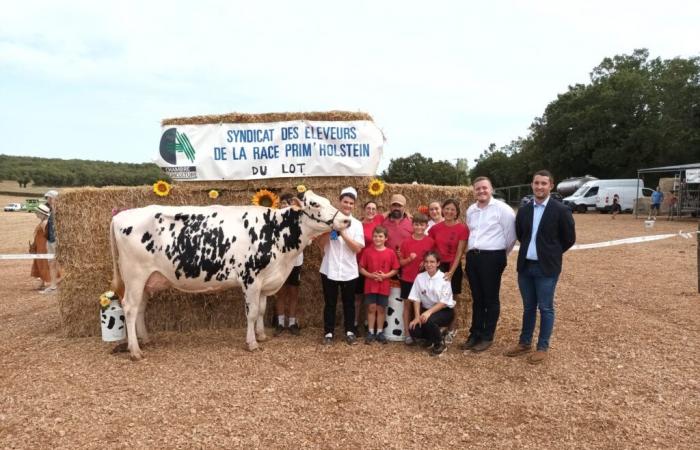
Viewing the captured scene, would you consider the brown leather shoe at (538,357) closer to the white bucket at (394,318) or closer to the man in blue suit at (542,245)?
the man in blue suit at (542,245)

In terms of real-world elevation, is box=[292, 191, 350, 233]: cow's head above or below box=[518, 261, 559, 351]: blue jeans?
above

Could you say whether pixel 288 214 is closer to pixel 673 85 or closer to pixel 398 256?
pixel 398 256

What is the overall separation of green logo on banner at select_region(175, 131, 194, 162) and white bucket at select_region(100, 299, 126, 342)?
2.15m

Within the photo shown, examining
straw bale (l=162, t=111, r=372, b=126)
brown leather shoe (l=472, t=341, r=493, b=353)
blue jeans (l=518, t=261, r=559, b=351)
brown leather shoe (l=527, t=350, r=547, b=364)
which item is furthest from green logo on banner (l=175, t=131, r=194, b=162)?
brown leather shoe (l=527, t=350, r=547, b=364)

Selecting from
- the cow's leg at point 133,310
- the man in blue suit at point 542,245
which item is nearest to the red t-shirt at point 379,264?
the man in blue suit at point 542,245

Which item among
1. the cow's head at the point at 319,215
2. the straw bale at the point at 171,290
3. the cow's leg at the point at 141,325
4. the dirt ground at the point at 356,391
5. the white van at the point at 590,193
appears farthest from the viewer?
the white van at the point at 590,193

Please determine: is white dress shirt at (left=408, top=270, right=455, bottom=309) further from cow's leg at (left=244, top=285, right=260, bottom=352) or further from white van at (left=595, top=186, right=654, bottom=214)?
A: white van at (left=595, top=186, right=654, bottom=214)

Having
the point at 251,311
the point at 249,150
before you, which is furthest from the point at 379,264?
the point at 249,150

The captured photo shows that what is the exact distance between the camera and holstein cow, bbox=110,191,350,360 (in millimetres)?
5461

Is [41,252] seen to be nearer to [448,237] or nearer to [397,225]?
[397,225]

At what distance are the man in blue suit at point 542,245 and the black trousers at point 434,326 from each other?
90cm

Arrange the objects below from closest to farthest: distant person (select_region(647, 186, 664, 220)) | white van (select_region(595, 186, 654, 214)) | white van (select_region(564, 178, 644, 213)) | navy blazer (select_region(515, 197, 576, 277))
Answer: navy blazer (select_region(515, 197, 576, 277))
distant person (select_region(647, 186, 664, 220))
white van (select_region(595, 186, 654, 214))
white van (select_region(564, 178, 644, 213))

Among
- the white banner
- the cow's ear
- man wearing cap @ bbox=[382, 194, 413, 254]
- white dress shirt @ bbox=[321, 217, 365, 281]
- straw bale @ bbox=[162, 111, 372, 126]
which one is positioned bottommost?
white dress shirt @ bbox=[321, 217, 365, 281]

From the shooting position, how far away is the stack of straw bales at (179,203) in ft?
20.3
